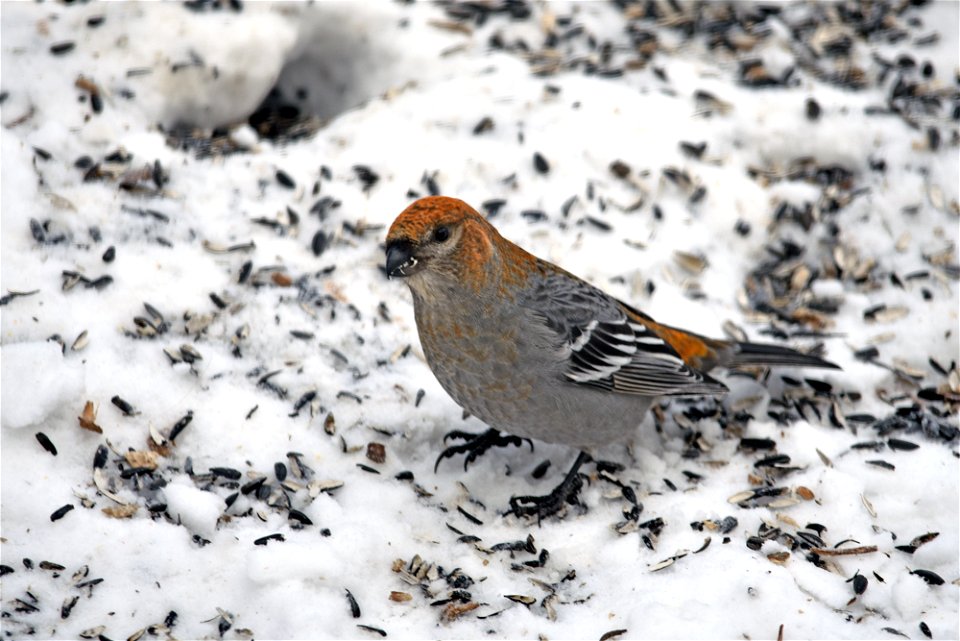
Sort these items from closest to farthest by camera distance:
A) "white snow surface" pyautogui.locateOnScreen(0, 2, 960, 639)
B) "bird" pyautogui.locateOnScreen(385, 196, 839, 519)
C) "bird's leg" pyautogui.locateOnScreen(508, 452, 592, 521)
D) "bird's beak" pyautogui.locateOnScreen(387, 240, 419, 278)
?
"white snow surface" pyautogui.locateOnScreen(0, 2, 960, 639), "bird's beak" pyautogui.locateOnScreen(387, 240, 419, 278), "bird" pyautogui.locateOnScreen(385, 196, 839, 519), "bird's leg" pyautogui.locateOnScreen(508, 452, 592, 521)

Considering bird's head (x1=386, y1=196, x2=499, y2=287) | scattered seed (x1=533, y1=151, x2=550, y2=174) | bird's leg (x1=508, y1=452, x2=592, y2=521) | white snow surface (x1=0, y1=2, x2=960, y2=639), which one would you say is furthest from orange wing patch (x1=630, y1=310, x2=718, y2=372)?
scattered seed (x1=533, y1=151, x2=550, y2=174)

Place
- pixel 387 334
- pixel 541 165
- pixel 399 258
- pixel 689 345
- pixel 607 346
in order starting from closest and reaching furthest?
pixel 399 258 → pixel 607 346 → pixel 689 345 → pixel 387 334 → pixel 541 165

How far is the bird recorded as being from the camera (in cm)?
383

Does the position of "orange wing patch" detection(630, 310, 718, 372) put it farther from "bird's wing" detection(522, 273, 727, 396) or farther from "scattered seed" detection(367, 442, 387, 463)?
"scattered seed" detection(367, 442, 387, 463)

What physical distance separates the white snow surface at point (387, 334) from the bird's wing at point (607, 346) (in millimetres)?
373

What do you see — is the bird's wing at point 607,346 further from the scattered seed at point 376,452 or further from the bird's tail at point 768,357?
the scattered seed at point 376,452

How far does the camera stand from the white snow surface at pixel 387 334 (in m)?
3.46

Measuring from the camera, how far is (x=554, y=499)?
4082mm

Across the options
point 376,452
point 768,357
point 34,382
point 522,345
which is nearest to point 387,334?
point 376,452

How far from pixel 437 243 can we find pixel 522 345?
1.87ft

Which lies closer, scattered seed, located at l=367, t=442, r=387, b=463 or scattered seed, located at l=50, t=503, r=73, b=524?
scattered seed, located at l=50, t=503, r=73, b=524

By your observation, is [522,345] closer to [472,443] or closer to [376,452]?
Result: [472,443]

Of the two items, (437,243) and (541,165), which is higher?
(437,243)

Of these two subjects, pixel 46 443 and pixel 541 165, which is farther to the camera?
pixel 541 165
